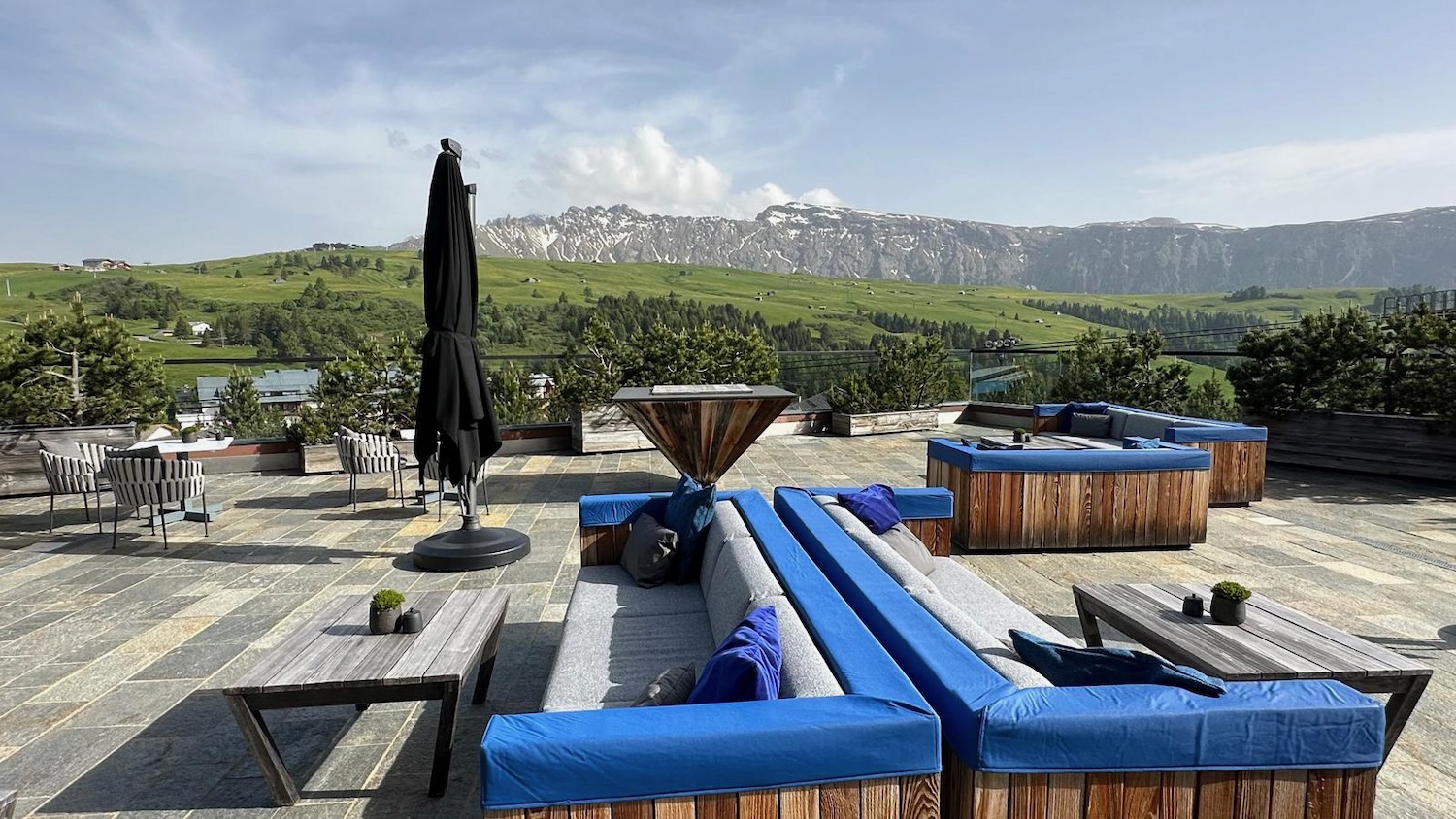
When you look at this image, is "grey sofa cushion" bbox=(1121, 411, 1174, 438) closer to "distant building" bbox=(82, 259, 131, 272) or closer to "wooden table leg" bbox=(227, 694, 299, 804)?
"wooden table leg" bbox=(227, 694, 299, 804)

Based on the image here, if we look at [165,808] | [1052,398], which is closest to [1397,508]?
[1052,398]

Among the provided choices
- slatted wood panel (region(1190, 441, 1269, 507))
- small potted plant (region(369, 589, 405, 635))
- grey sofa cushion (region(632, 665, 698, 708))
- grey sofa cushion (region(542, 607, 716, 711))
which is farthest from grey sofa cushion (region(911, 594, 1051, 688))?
slatted wood panel (region(1190, 441, 1269, 507))

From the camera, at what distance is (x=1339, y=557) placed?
5281 millimetres

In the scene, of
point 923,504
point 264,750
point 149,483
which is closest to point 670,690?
point 264,750

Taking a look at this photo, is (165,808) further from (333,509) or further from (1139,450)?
(1139,450)

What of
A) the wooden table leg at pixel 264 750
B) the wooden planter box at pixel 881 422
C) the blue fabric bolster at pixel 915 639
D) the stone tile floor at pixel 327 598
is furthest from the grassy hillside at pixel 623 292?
the blue fabric bolster at pixel 915 639

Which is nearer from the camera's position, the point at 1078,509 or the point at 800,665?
the point at 800,665

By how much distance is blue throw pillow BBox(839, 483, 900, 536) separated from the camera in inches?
151

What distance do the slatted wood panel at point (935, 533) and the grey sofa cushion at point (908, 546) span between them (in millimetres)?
570

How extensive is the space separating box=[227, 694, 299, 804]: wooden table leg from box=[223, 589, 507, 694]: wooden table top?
0.08 meters

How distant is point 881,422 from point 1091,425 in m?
4.02

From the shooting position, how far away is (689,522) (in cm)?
372

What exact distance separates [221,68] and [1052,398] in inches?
477

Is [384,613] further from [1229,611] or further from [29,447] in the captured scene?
[29,447]
